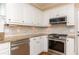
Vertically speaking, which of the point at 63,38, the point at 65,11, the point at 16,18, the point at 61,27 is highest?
the point at 65,11

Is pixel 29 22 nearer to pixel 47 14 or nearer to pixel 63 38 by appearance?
pixel 47 14

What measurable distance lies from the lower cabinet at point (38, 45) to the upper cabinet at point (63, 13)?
26.7 inches

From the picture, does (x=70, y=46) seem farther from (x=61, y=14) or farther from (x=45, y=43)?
(x=61, y=14)

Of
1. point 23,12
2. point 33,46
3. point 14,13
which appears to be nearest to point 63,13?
point 23,12

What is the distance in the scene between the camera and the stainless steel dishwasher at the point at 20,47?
66.7 inches

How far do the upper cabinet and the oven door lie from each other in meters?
0.61

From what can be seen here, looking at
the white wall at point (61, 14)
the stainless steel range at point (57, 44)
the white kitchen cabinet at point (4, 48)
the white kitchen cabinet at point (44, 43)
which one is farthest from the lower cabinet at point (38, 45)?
the white kitchen cabinet at point (4, 48)

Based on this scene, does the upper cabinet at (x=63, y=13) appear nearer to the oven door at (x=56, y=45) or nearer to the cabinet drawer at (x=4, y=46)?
the oven door at (x=56, y=45)

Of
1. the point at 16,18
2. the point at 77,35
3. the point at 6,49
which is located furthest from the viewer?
the point at 77,35

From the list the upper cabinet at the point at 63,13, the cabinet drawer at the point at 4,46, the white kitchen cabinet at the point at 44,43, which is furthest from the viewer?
the white kitchen cabinet at the point at 44,43

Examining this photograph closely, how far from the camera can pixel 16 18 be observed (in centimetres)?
228

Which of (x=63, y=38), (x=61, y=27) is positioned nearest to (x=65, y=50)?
(x=63, y=38)

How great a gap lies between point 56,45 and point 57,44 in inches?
2.1

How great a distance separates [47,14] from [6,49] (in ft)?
6.39
